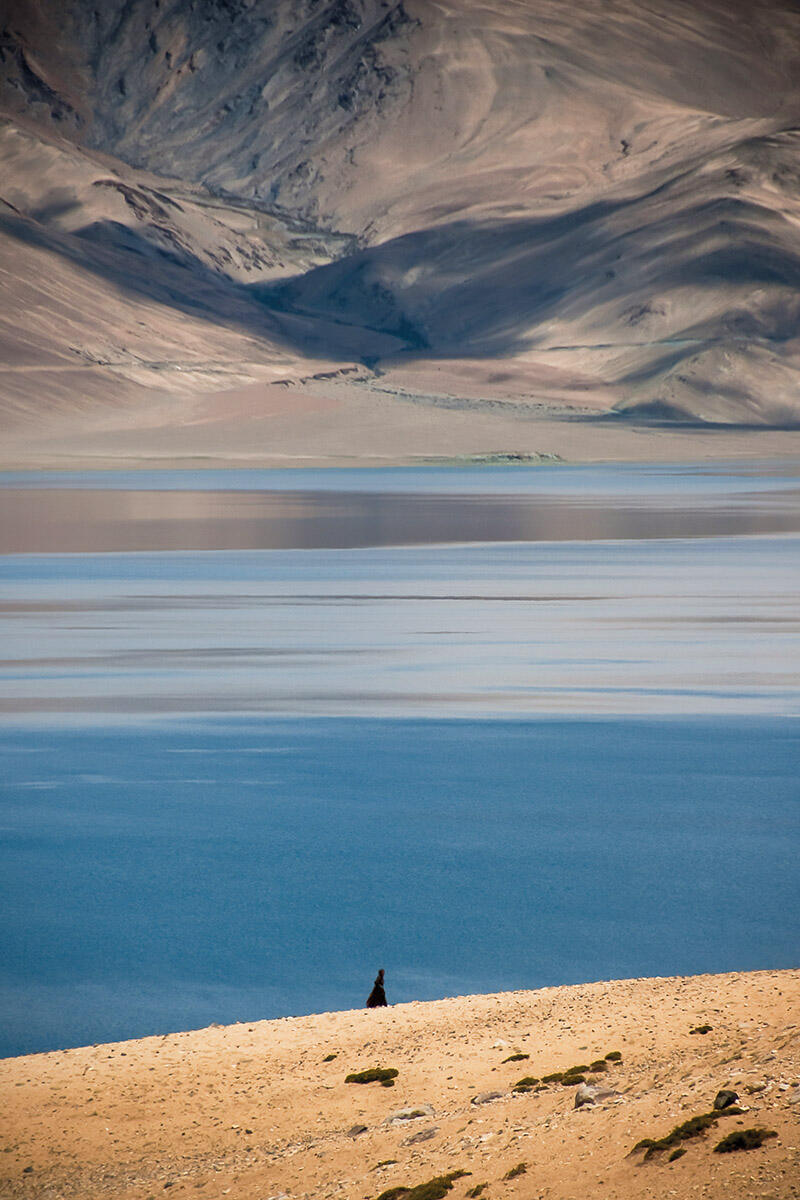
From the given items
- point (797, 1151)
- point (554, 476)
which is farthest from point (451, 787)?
point (554, 476)

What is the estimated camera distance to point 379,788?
628 inches

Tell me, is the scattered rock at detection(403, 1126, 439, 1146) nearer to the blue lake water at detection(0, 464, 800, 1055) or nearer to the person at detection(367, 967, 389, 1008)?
the person at detection(367, 967, 389, 1008)

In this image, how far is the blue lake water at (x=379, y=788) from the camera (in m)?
11.4

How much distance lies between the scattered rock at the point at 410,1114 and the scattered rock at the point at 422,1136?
223 millimetres

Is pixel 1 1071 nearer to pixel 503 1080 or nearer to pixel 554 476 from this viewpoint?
pixel 503 1080

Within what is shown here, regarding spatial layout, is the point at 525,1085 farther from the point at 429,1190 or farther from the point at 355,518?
the point at 355,518

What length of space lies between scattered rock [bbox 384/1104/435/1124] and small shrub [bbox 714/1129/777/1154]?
1.78 m

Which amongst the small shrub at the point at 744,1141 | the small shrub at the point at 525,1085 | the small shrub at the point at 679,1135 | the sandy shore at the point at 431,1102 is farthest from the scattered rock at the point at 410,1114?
the small shrub at the point at 744,1141

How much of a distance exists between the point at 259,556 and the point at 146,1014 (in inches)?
1089

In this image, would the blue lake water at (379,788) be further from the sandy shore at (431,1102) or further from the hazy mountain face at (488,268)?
the hazy mountain face at (488,268)

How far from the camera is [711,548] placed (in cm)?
3897

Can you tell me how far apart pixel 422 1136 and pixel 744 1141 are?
1686 millimetres

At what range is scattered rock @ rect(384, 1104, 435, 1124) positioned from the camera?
8023 mm

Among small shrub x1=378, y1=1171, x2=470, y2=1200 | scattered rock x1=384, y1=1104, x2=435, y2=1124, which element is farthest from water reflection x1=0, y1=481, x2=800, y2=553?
small shrub x1=378, y1=1171, x2=470, y2=1200
